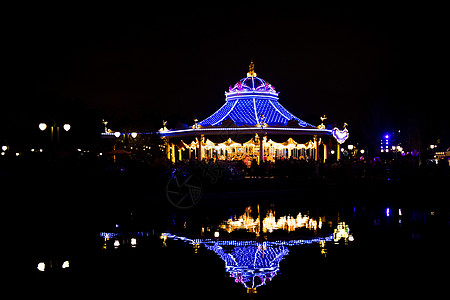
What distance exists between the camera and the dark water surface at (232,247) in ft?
24.0

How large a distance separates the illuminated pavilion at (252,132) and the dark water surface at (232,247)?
16.0 meters

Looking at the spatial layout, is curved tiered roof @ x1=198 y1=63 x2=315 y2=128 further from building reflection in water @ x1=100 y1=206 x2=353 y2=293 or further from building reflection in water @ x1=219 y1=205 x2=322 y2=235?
building reflection in water @ x1=100 y1=206 x2=353 y2=293

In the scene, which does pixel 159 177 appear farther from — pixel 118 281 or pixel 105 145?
pixel 105 145

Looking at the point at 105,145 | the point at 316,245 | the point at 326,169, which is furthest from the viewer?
the point at 105,145

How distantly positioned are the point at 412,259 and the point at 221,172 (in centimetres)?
1364

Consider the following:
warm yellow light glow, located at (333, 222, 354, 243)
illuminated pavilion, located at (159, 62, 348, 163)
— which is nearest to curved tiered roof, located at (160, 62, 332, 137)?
illuminated pavilion, located at (159, 62, 348, 163)

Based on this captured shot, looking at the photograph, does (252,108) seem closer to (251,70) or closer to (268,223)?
(251,70)

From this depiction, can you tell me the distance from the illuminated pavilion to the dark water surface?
52.7 ft

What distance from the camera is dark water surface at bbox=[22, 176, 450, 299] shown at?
732cm

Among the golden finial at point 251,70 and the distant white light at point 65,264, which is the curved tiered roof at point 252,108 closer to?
the golden finial at point 251,70

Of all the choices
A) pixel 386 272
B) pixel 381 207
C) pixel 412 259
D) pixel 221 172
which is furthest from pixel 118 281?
pixel 221 172

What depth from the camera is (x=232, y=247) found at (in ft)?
34.1

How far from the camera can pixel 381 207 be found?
1859 cm

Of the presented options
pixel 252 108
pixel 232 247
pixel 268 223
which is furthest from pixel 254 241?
pixel 252 108
